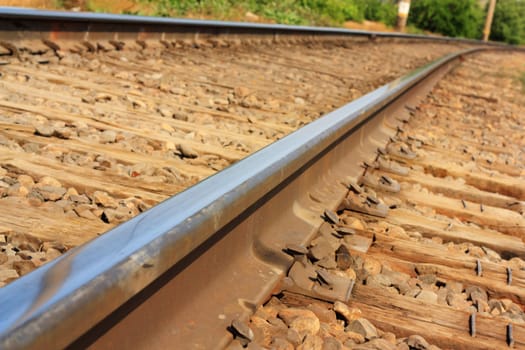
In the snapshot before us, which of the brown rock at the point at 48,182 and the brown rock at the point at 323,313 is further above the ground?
the brown rock at the point at 48,182

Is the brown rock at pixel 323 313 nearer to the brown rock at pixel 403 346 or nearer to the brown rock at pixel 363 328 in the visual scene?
the brown rock at pixel 363 328

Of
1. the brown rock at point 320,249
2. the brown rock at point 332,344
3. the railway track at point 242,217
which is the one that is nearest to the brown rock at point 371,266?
the railway track at point 242,217

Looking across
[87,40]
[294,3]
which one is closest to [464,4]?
[294,3]

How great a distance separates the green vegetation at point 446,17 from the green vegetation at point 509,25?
26.4 feet

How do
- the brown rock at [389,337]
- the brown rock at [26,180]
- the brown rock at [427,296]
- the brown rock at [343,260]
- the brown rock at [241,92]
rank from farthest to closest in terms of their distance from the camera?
the brown rock at [241,92]
the brown rock at [26,180]
the brown rock at [343,260]
the brown rock at [427,296]
the brown rock at [389,337]

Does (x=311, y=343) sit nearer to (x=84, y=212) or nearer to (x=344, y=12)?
(x=84, y=212)

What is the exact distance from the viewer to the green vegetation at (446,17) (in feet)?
144

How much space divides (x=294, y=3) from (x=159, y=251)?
Result: 2694 cm

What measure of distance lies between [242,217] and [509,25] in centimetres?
5547

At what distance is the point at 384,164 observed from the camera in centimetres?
404

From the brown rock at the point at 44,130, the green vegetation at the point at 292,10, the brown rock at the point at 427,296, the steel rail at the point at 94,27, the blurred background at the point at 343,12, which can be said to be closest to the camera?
the brown rock at the point at 427,296

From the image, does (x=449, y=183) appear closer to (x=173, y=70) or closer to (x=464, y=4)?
(x=173, y=70)

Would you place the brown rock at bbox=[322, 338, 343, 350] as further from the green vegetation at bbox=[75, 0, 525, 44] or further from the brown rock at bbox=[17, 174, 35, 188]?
the green vegetation at bbox=[75, 0, 525, 44]

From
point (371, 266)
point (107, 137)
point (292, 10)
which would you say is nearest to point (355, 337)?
point (371, 266)
